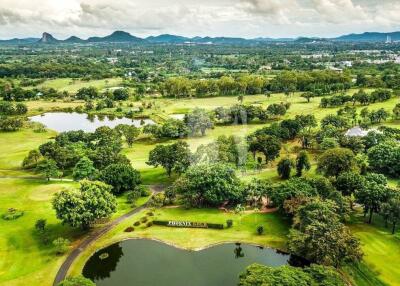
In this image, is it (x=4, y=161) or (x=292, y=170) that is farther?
(x=4, y=161)

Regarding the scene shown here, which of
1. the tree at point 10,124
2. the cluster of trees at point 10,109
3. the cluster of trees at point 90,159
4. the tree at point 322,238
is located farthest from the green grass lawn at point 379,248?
the cluster of trees at point 10,109

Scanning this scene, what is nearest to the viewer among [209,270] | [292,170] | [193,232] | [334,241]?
[334,241]

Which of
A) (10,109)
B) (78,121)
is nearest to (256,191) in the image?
(78,121)

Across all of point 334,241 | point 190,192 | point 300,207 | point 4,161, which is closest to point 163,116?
point 4,161

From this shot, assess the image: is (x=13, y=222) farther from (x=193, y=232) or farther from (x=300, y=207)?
(x=300, y=207)

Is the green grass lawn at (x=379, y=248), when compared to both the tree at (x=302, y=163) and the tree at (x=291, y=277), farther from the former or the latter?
the tree at (x=302, y=163)
